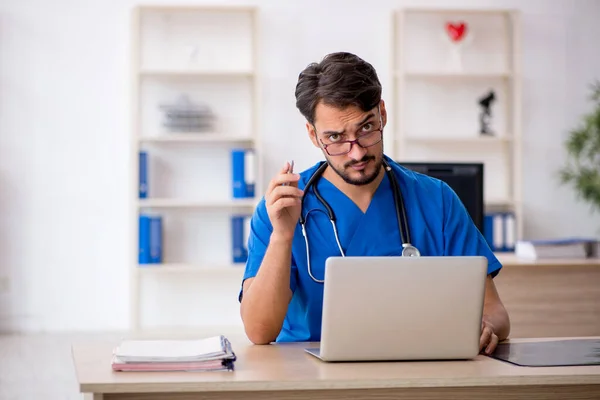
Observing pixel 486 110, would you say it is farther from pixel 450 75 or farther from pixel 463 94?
pixel 450 75

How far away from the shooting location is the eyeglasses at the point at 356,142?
200 cm

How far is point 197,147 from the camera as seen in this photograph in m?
5.31

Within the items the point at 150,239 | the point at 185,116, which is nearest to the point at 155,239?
the point at 150,239

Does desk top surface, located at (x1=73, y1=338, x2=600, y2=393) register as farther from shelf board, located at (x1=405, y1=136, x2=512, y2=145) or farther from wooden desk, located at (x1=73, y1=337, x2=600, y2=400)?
shelf board, located at (x1=405, y1=136, x2=512, y2=145)

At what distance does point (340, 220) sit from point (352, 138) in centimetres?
22

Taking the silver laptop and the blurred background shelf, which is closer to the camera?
the silver laptop

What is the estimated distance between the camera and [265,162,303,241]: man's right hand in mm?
1816

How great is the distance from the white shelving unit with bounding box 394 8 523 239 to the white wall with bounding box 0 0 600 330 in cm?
16

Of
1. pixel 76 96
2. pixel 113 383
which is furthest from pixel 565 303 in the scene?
pixel 76 96

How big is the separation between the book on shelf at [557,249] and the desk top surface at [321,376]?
2293 mm

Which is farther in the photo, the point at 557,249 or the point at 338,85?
the point at 557,249

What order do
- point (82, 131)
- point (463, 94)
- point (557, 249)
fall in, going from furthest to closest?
point (463, 94) < point (82, 131) < point (557, 249)

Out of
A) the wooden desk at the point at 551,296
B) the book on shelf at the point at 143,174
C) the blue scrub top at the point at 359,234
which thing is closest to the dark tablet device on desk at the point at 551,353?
the blue scrub top at the point at 359,234

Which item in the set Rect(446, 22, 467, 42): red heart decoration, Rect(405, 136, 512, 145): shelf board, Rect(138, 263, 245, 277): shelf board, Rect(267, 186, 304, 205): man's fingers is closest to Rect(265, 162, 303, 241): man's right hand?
Rect(267, 186, 304, 205): man's fingers
